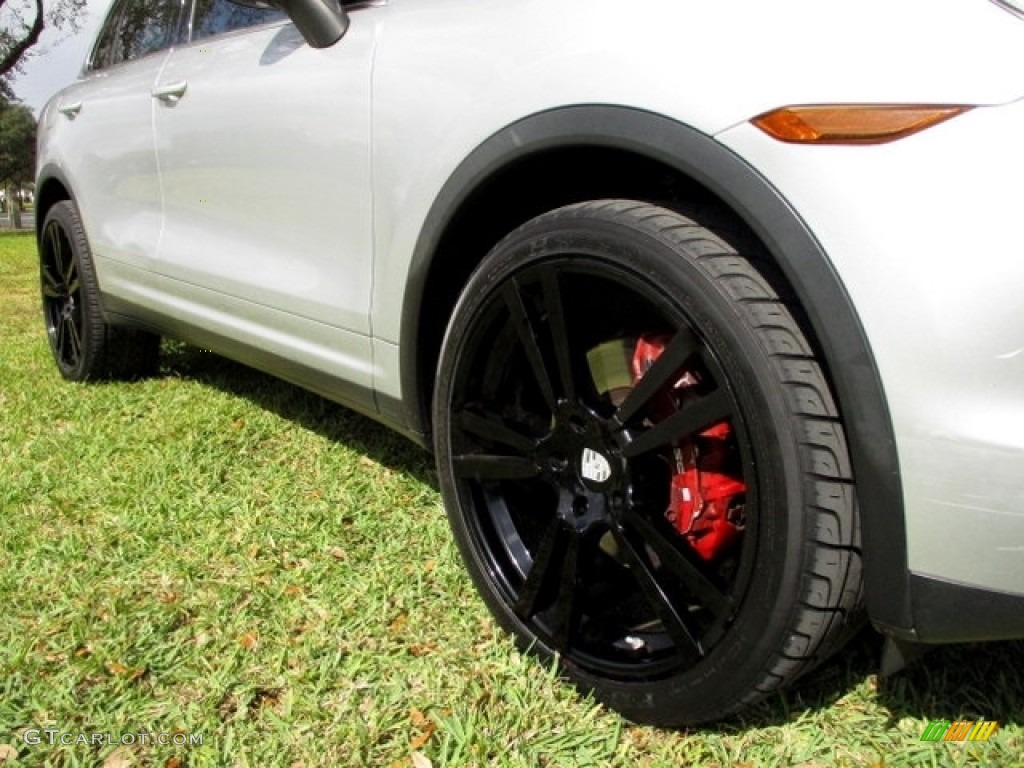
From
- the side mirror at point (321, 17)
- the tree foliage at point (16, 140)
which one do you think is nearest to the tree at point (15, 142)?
the tree foliage at point (16, 140)

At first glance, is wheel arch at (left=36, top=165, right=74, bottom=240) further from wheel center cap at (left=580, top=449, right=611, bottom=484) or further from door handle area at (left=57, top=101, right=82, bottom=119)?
wheel center cap at (left=580, top=449, right=611, bottom=484)

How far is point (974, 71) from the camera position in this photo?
128 centimetres

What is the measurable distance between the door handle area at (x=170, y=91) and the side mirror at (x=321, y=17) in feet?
2.66

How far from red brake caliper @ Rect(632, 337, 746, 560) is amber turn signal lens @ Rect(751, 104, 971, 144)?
1.51ft

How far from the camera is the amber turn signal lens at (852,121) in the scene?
4.21ft

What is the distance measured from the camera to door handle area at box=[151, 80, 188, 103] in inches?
117

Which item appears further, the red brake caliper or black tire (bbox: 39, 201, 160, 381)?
black tire (bbox: 39, 201, 160, 381)

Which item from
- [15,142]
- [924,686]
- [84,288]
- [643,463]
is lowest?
[15,142]

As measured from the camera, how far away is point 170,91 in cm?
303

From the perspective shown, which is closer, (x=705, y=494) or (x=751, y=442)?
(x=751, y=442)

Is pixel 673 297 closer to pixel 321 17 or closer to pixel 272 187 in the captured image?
pixel 321 17

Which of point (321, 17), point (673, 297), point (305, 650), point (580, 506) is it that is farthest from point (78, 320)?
point (673, 297)

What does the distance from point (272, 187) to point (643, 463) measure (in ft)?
4.48

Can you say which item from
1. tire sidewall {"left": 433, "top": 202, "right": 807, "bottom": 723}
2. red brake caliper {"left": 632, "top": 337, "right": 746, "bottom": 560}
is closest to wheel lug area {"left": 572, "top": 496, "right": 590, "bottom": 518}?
red brake caliper {"left": 632, "top": 337, "right": 746, "bottom": 560}
